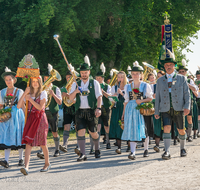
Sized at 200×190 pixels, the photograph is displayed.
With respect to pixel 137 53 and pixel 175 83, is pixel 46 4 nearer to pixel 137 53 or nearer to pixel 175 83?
pixel 137 53

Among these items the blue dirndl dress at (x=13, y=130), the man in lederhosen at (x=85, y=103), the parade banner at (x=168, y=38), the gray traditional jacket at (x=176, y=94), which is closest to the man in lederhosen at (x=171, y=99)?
the gray traditional jacket at (x=176, y=94)

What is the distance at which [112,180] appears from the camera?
19.1ft

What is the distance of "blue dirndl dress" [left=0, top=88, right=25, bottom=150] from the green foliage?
9091 mm

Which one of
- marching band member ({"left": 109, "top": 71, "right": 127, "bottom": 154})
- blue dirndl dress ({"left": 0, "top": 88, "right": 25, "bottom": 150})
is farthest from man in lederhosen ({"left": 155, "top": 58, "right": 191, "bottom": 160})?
blue dirndl dress ({"left": 0, "top": 88, "right": 25, "bottom": 150})

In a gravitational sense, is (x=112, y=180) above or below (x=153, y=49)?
below

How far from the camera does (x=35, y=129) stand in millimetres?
6863

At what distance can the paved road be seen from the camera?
18.5 ft

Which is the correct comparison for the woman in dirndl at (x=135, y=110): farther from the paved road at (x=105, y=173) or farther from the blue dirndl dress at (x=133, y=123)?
the paved road at (x=105, y=173)

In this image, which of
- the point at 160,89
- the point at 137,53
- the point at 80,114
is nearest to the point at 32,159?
the point at 80,114

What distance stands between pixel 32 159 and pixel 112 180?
3583 mm

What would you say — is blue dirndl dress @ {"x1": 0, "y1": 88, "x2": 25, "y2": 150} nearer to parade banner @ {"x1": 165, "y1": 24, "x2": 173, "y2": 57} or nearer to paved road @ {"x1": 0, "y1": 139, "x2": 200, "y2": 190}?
paved road @ {"x1": 0, "y1": 139, "x2": 200, "y2": 190}

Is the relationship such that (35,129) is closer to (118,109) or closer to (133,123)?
(133,123)

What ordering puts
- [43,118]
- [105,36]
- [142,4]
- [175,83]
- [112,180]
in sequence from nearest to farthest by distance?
[112,180]
[43,118]
[175,83]
[142,4]
[105,36]

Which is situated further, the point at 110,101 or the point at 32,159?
the point at 110,101
